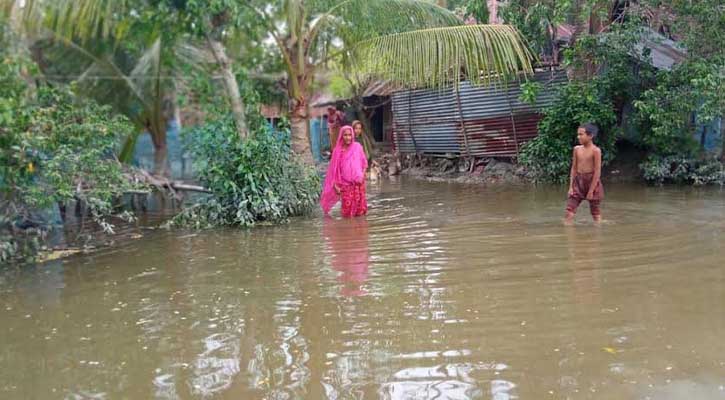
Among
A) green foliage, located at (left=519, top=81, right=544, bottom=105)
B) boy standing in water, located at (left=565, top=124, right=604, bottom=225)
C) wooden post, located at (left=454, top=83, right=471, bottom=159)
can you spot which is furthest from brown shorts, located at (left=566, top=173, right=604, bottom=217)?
wooden post, located at (left=454, top=83, right=471, bottom=159)

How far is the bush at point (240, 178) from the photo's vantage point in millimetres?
8531

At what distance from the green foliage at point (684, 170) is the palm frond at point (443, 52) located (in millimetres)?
3693

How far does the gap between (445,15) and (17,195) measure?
6.56m

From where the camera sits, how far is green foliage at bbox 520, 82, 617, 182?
11.1m

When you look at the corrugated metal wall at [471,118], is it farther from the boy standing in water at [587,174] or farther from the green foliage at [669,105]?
the boy standing in water at [587,174]

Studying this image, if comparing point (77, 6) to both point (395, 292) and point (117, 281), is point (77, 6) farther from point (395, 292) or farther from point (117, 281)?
point (395, 292)

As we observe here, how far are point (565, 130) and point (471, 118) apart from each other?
2.80m

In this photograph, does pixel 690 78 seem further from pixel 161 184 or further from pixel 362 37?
pixel 161 184

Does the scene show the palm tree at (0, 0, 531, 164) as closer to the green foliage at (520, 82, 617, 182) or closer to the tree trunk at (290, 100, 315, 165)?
the tree trunk at (290, 100, 315, 165)

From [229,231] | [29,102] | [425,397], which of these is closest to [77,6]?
[29,102]

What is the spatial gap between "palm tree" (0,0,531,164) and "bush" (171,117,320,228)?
0.91m

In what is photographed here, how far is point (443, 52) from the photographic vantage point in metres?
8.70

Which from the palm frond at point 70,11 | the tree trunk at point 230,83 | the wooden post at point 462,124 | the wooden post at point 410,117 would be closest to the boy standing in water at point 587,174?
the tree trunk at point 230,83

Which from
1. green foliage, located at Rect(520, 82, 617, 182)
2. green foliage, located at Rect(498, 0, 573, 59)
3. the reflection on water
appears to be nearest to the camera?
the reflection on water
